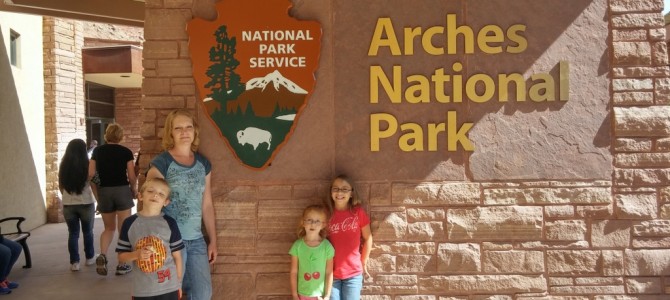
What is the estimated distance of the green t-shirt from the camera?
361cm

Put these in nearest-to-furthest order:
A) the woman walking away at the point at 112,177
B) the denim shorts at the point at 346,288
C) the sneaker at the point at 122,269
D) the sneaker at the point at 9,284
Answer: the denim shorts at the point at 346,288, the sneaker at the point at 9,284, the woman walking away at the point at 112,177, the sneaker at the point at 122,269

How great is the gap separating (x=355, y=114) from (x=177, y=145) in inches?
53.0

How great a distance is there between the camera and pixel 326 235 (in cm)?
377

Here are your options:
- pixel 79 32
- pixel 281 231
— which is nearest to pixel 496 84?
pixel 281 231

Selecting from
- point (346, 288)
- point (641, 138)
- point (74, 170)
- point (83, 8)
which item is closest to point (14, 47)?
point (83, 8)

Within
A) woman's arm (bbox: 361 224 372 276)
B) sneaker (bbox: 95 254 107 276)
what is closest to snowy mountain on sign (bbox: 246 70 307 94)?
woman's arm (bbox: 361 224 372 276)

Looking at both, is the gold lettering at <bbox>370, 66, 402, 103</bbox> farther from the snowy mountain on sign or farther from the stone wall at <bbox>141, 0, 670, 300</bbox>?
the snowy mountain on sign

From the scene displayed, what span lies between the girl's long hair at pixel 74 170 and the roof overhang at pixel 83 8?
2.52 metres

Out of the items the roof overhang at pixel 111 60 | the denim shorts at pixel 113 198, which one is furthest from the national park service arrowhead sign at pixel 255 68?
the roof overhang at pixel 111 60

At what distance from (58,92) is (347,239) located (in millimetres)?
8399

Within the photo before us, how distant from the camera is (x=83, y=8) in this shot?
24.4 ft

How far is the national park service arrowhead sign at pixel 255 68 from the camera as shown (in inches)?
155

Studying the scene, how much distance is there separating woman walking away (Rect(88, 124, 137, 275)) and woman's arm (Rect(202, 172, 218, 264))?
207cm

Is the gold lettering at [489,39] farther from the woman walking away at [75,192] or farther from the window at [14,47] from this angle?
the window at [14,47]
